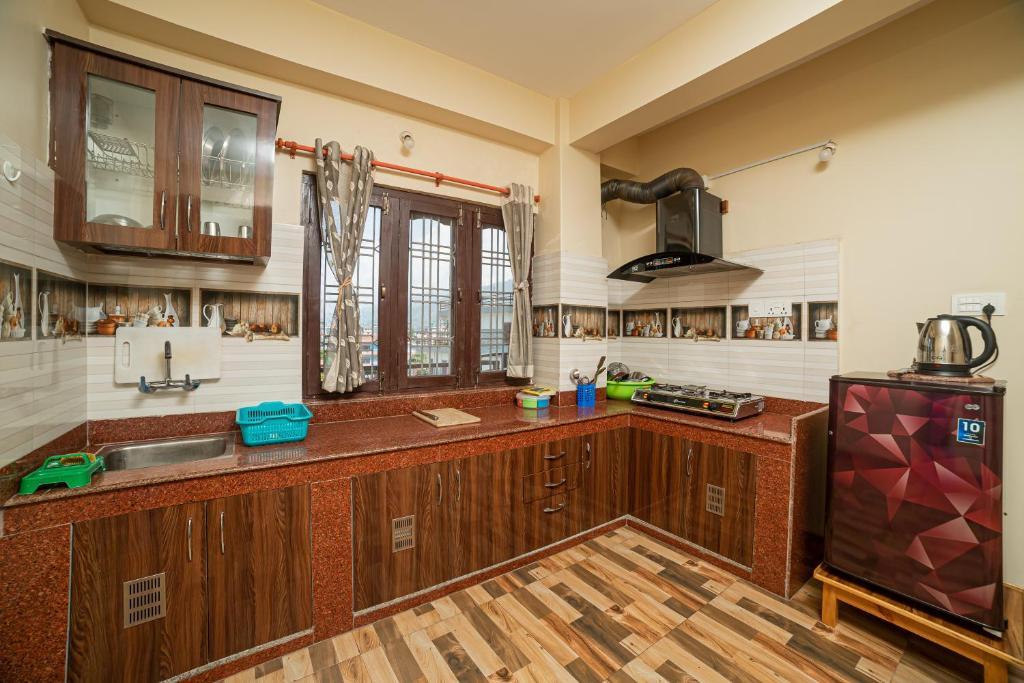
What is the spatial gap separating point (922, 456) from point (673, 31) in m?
2.38

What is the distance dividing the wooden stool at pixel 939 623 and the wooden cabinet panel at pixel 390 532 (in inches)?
68.9

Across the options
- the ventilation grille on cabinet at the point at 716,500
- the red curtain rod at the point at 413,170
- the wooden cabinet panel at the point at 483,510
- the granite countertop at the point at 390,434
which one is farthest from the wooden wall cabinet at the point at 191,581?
the ventilation grille on cabinet at the point at 716,500

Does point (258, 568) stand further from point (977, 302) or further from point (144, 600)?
point (977, 302)

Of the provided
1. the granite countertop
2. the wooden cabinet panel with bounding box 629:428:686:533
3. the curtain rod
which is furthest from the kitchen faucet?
the curtain rod

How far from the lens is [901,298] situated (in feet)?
7.03

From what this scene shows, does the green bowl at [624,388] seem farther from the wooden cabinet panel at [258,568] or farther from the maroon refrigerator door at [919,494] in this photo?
the wooden cabinet panel at [258,568]

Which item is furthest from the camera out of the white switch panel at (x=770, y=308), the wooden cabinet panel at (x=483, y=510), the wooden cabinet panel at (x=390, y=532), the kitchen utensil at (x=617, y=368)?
the kitchen utensil at (x=617, y=368)

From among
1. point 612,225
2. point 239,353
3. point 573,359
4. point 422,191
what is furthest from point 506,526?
point 612,225

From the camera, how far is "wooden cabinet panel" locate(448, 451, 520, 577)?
205 centimetres

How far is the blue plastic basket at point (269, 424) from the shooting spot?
1827mm

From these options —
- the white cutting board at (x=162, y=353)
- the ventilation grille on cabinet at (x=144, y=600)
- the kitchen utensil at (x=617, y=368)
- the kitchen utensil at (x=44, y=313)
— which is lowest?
the ventilation grille on cabinet at (x=144, y=600)

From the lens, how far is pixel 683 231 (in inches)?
110

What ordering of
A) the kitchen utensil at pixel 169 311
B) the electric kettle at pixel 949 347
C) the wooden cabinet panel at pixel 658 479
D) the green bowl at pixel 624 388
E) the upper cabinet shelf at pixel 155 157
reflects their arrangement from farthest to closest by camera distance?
the green bowl at pixel 624 388
the wooden cabinet panel at pixel 658 479
the kitchen utensil at pixel 169 311
the electric kettle at pixel 949 347
the upper cabinet shelf at pixel 155 157

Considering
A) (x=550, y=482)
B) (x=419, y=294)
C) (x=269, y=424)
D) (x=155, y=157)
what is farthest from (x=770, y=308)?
(x=155, y=157)
